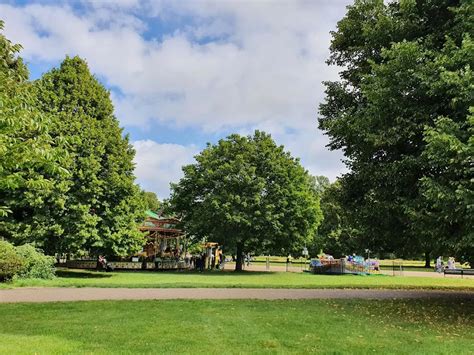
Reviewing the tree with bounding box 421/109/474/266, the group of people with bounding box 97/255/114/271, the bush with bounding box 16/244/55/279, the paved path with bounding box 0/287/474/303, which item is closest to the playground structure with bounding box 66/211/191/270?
the group of people with bounding box 97/255/114/271

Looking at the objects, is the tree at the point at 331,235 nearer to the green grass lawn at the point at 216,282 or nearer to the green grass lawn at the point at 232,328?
the green grass lawn at the point at 216,282

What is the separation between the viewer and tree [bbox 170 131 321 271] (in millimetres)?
34031

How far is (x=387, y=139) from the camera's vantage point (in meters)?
12.8

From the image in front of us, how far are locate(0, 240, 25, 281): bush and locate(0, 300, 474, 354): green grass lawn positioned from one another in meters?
7.03

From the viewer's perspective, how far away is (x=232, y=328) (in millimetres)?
9602

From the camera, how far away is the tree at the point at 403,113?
38.1 ft

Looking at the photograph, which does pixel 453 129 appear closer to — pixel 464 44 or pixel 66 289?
pixel 464 44

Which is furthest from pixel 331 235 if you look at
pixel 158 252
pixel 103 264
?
pixel 103 264

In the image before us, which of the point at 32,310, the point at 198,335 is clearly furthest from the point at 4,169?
the point at 32,310

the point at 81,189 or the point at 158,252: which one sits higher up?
the point at 81,189

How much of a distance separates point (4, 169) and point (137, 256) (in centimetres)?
3161

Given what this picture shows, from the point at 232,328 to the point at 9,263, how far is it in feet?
42.9

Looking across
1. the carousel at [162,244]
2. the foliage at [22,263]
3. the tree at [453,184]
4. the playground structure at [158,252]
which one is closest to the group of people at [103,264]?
the playground structure at [158,252]

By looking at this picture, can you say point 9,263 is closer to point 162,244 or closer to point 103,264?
point 103,264
